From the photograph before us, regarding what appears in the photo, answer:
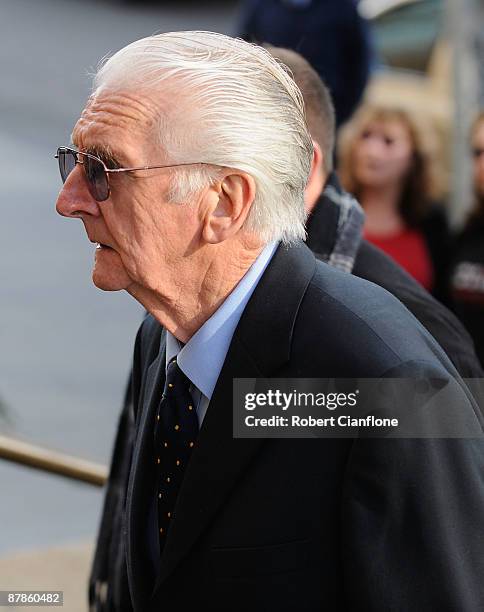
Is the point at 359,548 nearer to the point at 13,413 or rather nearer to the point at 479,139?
the point at 479,139

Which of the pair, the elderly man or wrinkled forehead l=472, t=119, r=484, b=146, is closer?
the elderly man

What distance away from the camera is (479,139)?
202 inches

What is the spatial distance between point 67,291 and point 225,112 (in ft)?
19.4

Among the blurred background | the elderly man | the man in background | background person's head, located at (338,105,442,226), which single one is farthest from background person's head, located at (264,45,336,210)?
background person's head, located at (338,105,442,226)

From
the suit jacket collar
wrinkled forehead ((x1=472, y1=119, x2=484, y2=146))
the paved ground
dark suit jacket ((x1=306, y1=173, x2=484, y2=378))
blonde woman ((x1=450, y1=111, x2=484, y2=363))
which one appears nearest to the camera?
the suit jacket collar

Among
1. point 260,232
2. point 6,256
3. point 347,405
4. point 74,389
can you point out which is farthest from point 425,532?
point 6,256

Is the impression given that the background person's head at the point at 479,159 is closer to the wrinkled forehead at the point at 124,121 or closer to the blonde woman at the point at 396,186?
the blonde woman at the point at 396,186

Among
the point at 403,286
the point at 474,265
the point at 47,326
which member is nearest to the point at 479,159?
the point at 474,265

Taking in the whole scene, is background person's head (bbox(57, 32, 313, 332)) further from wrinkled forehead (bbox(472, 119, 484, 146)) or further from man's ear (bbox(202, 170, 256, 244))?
wrinkled forehead (bbox(472, 119, 484, 146))

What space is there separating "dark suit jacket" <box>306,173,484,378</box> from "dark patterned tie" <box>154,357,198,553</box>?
0.74 metres

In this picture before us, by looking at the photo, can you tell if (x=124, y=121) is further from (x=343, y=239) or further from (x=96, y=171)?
(x=343, y=239)

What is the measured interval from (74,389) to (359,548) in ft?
15.5

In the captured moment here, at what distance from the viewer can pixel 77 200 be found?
2111 millimetres

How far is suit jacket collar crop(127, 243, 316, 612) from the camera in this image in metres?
2.03
